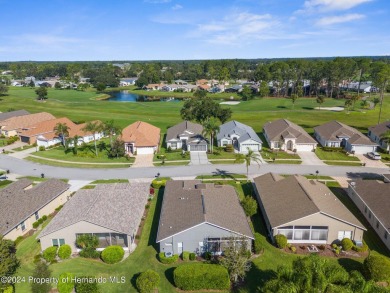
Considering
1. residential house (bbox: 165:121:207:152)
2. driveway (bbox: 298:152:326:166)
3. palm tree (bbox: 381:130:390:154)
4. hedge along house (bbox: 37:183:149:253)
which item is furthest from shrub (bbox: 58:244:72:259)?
palm tree (bbox: 381:130:390:154)

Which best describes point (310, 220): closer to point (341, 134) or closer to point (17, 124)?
point (341, 134)

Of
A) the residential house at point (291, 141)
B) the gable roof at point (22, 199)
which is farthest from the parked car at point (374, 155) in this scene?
the gable roof at point (22, 199)

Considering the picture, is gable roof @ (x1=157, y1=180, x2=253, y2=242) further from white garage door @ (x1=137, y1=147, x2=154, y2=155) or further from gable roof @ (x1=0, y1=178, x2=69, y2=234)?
white garage door @ (x1=137, y1=147, x2=154, y2=155)

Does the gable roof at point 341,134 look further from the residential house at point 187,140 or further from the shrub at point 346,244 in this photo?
the shrub at point 346,244

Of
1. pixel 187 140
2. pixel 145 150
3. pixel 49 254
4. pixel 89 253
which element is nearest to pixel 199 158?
pixel 187 140

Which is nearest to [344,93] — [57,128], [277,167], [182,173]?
[277,167]
